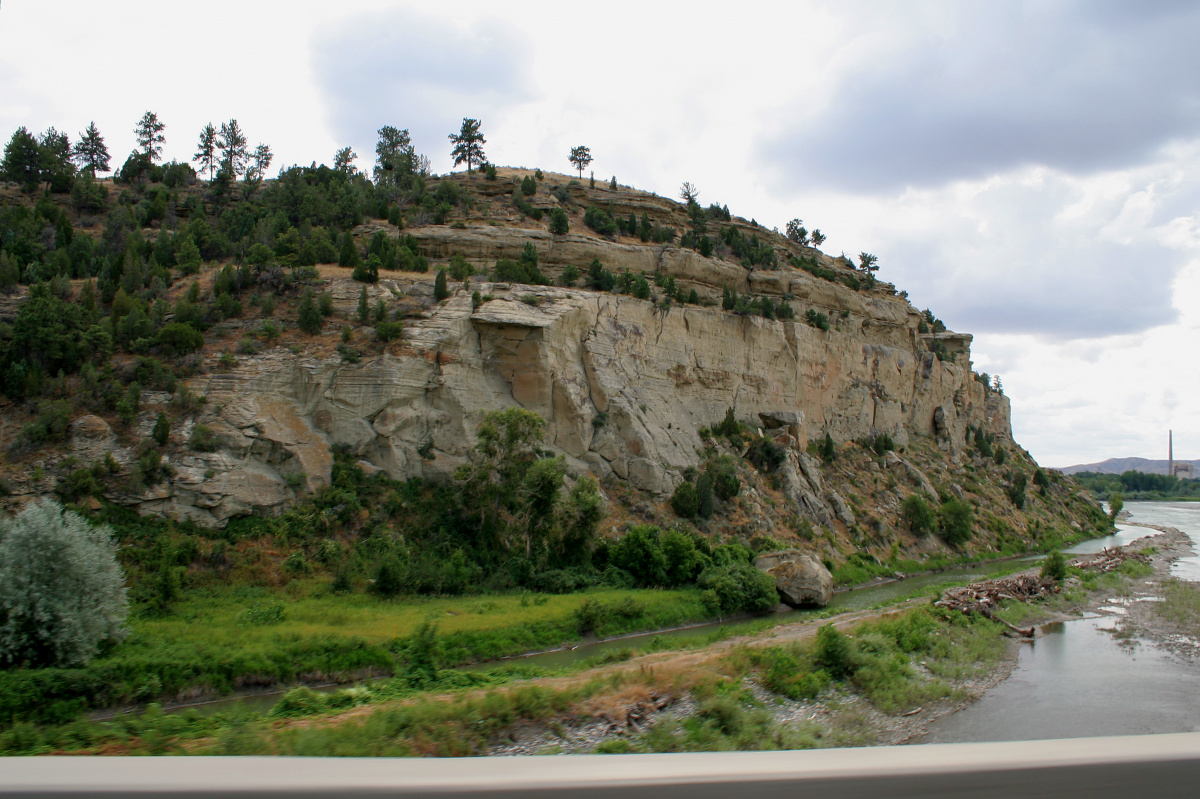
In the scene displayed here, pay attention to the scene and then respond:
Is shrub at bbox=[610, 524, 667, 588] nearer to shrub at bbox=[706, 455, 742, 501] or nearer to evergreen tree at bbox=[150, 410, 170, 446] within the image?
shrub at bbox=[706, 455, 742, 501]

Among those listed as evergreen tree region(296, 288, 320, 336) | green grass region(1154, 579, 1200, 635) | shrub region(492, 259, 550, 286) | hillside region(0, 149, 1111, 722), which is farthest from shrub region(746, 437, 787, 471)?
evergreen tree region(296, 288, 320, 336)

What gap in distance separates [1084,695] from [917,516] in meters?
30.1

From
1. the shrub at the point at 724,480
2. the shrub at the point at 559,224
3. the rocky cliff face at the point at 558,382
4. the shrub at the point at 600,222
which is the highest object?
the shrub at the point at 600,222

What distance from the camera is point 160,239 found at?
40.0 meters

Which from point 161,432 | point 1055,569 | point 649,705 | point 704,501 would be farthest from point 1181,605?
point 161,432

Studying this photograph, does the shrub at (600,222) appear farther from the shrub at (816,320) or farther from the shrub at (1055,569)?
the shrub at (1055,569)

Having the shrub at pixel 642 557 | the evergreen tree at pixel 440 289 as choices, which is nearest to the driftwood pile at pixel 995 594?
the shrub at pixel 642 557

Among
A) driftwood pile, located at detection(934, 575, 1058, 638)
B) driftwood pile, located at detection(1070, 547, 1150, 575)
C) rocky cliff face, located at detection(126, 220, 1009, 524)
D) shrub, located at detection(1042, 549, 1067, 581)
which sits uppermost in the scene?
rocky cliff face, located at detection(126, 220, 1009, 524)

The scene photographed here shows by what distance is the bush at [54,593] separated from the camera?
1611 cm

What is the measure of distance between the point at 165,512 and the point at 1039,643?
102 ft

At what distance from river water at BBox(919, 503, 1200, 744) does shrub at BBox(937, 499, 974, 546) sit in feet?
75.0

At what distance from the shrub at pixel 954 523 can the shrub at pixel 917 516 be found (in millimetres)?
1221

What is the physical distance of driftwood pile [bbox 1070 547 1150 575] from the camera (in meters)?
38.0

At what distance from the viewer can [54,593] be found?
16.8 m
